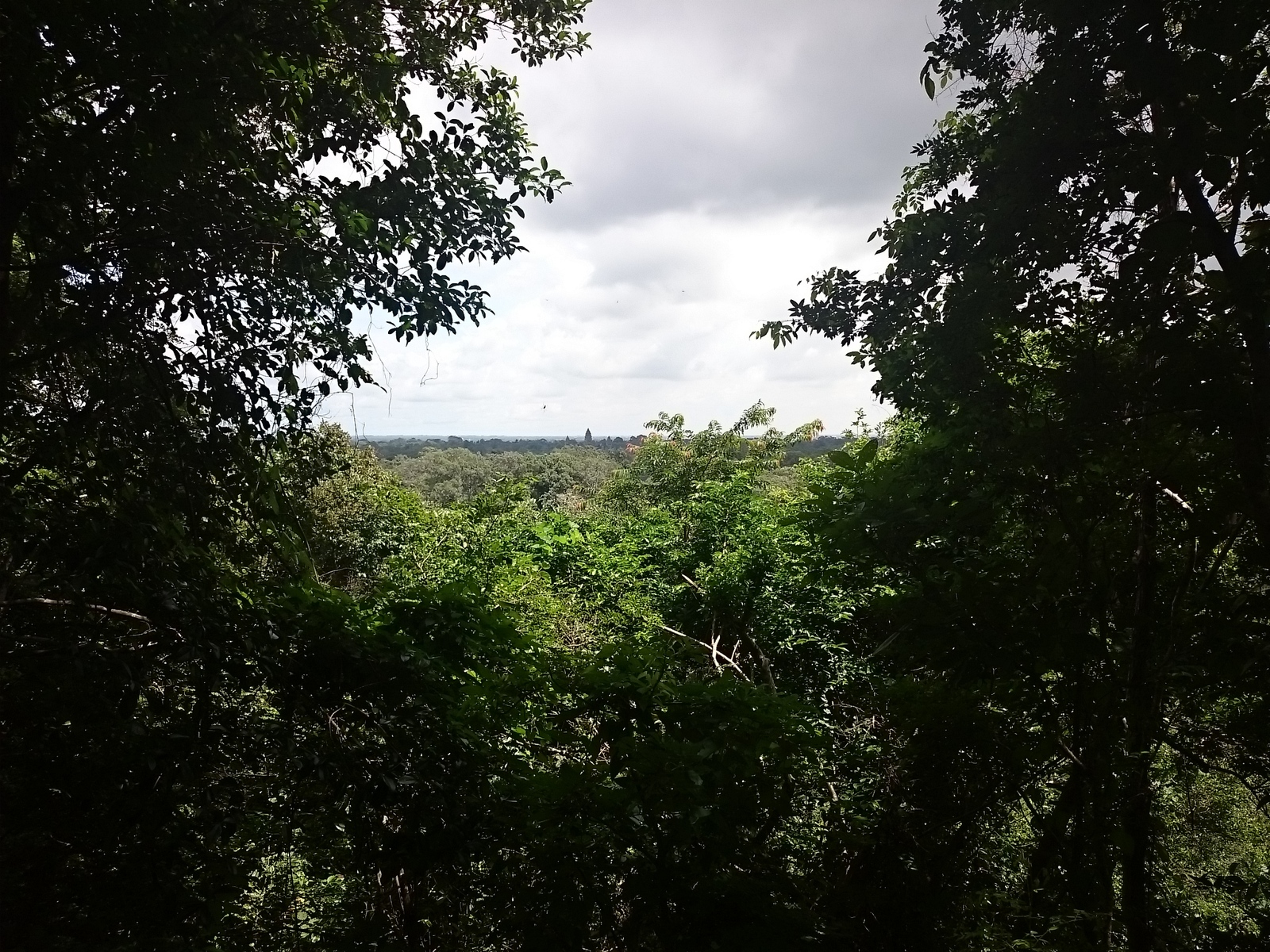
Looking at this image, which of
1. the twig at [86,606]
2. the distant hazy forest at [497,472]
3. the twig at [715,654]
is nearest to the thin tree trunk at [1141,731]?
the twig at [715,654]

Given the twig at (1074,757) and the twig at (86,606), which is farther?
the twig at (1074,757)

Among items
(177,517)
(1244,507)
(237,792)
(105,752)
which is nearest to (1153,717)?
(1244,507)

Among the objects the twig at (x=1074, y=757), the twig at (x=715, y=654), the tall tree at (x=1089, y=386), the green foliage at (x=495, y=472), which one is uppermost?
the green foliage at (x=495, y=472)

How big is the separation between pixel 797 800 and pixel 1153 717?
3.09 metres

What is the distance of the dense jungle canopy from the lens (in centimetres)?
226

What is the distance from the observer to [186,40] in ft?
7.01

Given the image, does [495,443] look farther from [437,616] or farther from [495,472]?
[437,616]

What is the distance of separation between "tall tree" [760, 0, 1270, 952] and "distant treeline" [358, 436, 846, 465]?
1247 millimetres

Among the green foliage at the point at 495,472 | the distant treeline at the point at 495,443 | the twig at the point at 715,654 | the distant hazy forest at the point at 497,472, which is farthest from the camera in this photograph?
the green foliage at the point at 495,472

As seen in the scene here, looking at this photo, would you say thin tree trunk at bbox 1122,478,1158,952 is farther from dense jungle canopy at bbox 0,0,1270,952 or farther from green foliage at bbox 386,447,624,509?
green foliage at bbox 386,447,624,509

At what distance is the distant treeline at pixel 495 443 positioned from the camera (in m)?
14.5

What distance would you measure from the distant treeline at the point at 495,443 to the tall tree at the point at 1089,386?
125 centimetres

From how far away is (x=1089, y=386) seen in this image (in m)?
2.57

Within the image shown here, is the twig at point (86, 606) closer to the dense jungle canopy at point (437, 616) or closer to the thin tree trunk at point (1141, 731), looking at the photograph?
the dense jungle canopy at point (437, 616)
